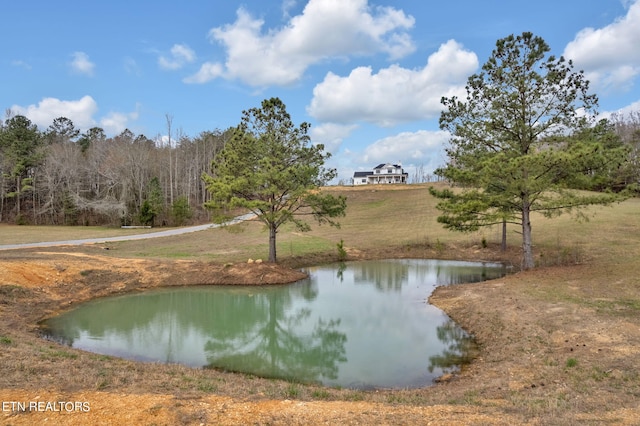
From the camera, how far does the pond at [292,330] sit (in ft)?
33.3

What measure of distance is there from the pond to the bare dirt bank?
97 cm

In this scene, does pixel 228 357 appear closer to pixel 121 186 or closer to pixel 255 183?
pixel 255 183

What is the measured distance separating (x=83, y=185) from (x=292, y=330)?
172 feet

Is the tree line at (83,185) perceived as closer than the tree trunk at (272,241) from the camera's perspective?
No

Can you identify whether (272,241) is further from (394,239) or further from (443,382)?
(443,382)

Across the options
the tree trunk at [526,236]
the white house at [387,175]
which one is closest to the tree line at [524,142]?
the tree trunk at [526,236]

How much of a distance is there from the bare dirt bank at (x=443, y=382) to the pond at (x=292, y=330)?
3.18 ft

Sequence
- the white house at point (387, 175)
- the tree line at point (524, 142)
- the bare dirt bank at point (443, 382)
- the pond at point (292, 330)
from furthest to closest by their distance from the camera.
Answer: the white house at point (387, 175) → the tree line at point (524, 142) → the pond at point (292, 330) → the bare dirt bank at point (443, 382)

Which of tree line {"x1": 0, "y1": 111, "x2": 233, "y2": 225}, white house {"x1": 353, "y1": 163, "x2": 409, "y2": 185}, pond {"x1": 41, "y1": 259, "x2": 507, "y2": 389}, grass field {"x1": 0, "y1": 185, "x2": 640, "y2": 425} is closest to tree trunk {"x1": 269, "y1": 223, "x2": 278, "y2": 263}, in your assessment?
grass field {"x1": 0, "y1": 185, "x2": 640, "y2": 425}

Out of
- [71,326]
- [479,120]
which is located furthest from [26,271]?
[479,120]

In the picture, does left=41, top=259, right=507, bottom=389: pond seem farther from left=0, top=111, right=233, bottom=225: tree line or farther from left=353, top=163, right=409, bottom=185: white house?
left=353, top=163, right=409, bottom=185: white house

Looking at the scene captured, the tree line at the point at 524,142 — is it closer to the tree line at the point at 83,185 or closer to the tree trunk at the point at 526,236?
the tree trunk at the point at 526,236

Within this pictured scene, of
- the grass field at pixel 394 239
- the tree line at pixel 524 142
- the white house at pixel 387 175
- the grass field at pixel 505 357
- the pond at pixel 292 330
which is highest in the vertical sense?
the white house at pixel 387 175

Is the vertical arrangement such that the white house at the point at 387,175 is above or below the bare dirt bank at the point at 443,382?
above
